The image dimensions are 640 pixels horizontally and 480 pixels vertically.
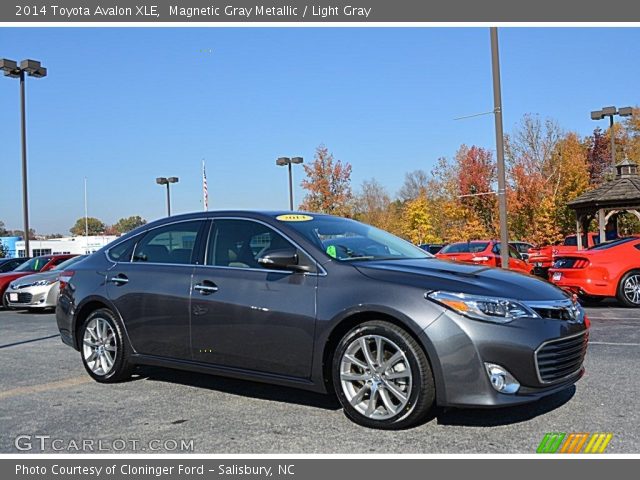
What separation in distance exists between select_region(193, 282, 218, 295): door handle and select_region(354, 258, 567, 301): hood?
1264 mm

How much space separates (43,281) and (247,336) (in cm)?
991

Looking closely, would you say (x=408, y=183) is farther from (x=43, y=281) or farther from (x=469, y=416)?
(x=469, y=416)

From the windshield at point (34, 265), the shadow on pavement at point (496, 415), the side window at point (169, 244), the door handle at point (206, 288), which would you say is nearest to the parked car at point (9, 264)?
the windshield at point (34, 265)

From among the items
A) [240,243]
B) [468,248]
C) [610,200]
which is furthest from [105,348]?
[610,200]

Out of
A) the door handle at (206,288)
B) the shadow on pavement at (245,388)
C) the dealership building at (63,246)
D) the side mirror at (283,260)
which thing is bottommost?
the shadow on pavement at (245,388)

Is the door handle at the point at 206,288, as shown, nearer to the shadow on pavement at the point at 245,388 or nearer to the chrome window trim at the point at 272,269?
the chrome window trim at the point at 272,269

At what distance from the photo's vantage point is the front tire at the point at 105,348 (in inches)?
234

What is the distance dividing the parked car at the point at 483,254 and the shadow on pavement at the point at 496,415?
11.9 m

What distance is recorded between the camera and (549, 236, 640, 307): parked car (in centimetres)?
1143

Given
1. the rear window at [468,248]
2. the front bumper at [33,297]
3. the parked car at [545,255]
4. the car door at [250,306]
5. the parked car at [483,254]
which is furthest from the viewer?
the rear window at [468,248]

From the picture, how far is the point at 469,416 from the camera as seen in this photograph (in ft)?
15.2

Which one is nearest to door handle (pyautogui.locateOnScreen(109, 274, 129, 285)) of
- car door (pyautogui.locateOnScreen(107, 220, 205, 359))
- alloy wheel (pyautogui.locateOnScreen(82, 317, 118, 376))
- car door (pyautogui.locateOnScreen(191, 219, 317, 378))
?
car door (pyautogui.locateOnScreen(107, 220, 205, 359))

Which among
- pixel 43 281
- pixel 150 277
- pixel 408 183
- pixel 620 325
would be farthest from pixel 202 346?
pixel 408 183

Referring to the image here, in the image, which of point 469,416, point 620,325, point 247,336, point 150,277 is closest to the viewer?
point 469,416
